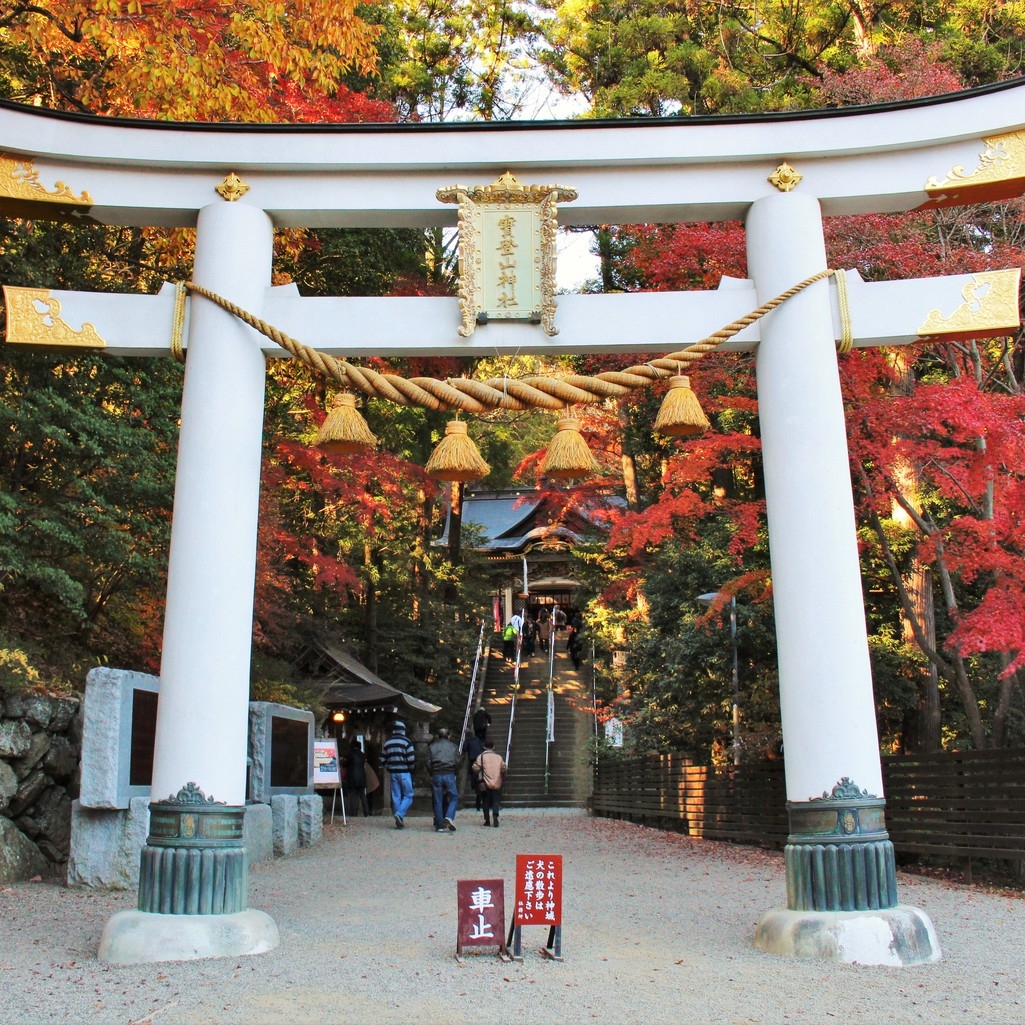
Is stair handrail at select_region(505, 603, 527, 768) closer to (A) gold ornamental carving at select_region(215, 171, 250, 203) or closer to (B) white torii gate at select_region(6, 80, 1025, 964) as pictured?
(B) white torii gate at select_region(6, 80, 1025, 964)

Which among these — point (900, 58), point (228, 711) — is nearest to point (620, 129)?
point (228, 711)

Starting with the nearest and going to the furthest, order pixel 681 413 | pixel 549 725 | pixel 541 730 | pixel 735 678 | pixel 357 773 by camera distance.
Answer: pixel 681 413
pixel 735 678
pixel 357 773
pixel 549 725
pixel 541 730

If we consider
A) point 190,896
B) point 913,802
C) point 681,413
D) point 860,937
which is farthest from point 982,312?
point 190,896

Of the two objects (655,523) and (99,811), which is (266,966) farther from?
(655,523)

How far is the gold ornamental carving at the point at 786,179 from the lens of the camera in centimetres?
648

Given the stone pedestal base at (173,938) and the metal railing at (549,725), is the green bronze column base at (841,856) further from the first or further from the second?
the metal railing at (549,725)

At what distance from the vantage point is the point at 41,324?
6199 millimetres

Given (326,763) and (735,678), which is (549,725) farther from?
(735,678)

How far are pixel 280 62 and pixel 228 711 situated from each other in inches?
285

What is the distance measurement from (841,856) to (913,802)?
4.51m

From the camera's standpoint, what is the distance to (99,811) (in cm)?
828

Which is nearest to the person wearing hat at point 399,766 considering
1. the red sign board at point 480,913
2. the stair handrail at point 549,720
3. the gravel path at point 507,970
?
the stair handrail at point 549,720

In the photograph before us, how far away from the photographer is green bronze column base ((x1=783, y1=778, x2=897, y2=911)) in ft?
18.2

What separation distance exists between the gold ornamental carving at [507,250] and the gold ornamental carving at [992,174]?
2.36 meters
